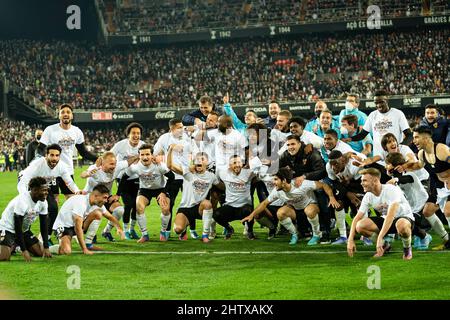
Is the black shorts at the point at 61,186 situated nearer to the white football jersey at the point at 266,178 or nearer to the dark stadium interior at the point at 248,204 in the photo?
the dark stadium interior at the point at 248,204

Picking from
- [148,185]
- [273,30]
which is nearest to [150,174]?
[148,185]

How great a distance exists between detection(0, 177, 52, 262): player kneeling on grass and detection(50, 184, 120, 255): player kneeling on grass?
460 mm

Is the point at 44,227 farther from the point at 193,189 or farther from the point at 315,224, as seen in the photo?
the point at 315,224

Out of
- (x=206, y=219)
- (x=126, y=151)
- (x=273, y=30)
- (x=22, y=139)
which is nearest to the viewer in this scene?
(x=206, y=219)

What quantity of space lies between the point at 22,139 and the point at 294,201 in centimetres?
3421

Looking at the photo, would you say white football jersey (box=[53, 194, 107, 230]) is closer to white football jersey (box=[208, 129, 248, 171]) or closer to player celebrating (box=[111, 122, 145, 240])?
player celebrating (box=[111, 122, 145, 240])

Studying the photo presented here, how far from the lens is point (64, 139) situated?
12141 millimetres

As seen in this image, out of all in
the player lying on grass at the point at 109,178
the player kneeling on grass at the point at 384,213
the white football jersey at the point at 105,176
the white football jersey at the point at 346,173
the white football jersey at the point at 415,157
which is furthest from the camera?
the white football jersey at the point at 105,176

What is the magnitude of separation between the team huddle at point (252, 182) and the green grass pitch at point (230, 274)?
15.5 inches

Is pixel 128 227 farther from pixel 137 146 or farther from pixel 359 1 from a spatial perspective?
pixel 359 1

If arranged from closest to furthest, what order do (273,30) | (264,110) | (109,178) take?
(109,178)
(264,110)
(273,30)

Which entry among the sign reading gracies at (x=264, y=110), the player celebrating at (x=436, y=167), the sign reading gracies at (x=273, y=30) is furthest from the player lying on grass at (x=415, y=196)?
the sign reading gracies at (x=273, y=30)

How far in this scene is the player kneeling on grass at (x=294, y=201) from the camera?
10.7 meters
